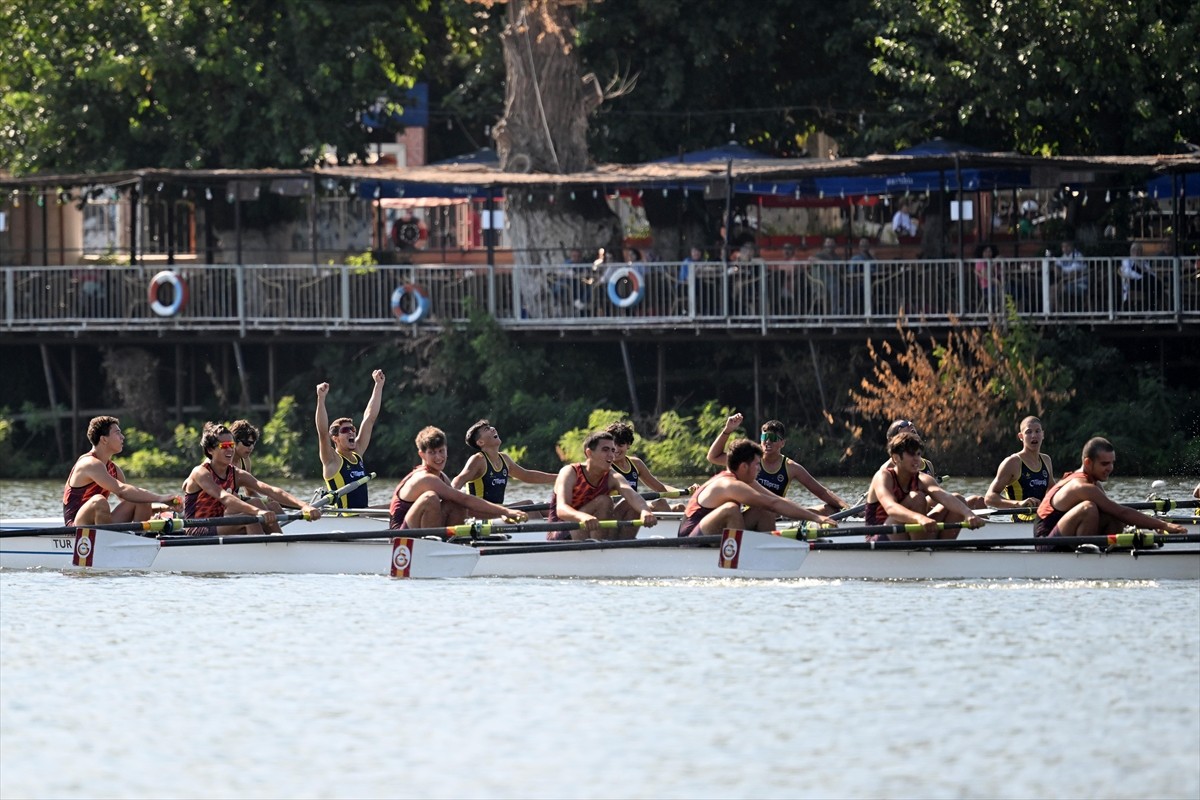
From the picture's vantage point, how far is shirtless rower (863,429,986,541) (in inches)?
808

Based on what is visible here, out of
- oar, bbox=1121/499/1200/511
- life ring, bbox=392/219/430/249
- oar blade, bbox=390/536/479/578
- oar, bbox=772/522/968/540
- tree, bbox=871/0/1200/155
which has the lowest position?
oar blade, bbox=390/536/479/578

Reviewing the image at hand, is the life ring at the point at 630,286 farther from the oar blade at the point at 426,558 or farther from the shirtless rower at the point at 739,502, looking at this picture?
the shirtless rower at the point at 739,502

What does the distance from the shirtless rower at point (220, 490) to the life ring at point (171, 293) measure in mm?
15091

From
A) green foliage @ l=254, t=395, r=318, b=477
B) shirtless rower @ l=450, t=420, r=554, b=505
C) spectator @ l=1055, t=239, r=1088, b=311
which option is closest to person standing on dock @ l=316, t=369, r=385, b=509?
shirtless rower @ l=450, t=420, r=554, b=505

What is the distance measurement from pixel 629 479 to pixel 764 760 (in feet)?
28.2

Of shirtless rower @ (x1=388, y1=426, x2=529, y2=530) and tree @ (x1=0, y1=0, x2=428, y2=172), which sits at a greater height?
tree @ (x1=0, y1=0, x2=428, y2=172)

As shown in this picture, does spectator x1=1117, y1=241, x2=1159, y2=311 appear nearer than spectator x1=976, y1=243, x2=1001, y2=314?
Yes

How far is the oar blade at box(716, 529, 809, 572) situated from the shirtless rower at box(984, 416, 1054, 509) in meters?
2.58

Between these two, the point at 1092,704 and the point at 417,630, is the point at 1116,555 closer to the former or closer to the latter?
the point at 1092,704

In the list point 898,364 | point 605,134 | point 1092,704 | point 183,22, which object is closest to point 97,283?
point 183,22

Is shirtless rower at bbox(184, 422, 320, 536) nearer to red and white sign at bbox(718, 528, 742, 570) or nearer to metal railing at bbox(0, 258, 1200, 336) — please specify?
red and white sign at bbox(718, 528, 742, 570)

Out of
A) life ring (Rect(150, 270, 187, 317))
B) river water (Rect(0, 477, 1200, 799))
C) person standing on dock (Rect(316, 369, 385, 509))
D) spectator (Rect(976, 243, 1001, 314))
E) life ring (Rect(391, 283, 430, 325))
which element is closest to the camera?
river water (Rect(0, 477, 1200, 799))

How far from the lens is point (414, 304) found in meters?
37.1

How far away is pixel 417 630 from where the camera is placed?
1933 cm
